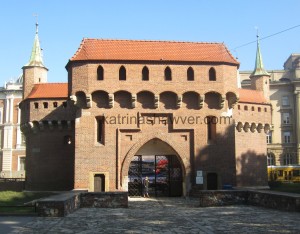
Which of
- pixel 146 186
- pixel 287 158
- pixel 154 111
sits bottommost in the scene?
pixel 146 186

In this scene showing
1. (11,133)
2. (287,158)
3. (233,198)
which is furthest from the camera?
(287,158)

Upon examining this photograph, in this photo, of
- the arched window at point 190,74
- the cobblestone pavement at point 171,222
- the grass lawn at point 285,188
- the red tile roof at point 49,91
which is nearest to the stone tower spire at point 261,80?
the grass lawn at point 285,188

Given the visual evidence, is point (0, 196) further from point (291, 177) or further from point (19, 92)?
point (19, 92)

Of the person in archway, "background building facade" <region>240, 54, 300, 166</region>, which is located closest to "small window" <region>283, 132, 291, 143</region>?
"background building facade" <region>240, 54, 300, 166</region>

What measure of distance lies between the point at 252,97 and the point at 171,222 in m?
19.5

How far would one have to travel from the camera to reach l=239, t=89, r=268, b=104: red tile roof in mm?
30319

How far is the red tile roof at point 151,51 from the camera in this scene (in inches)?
950

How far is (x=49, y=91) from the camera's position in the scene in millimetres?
29562

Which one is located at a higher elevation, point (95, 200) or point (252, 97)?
point (252, 97)

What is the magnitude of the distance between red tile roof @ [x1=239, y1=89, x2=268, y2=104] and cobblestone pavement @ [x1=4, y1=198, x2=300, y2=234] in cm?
1494

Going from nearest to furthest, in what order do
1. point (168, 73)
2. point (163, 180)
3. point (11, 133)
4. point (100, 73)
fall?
point (100, 73) → point (168, 73) → point (163, 180) → point (11, 133)

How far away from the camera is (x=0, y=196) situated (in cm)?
2325

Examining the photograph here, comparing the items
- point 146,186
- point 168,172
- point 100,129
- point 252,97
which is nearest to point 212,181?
point 168,172

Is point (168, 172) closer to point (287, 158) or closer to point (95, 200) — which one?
point (95, 200)
